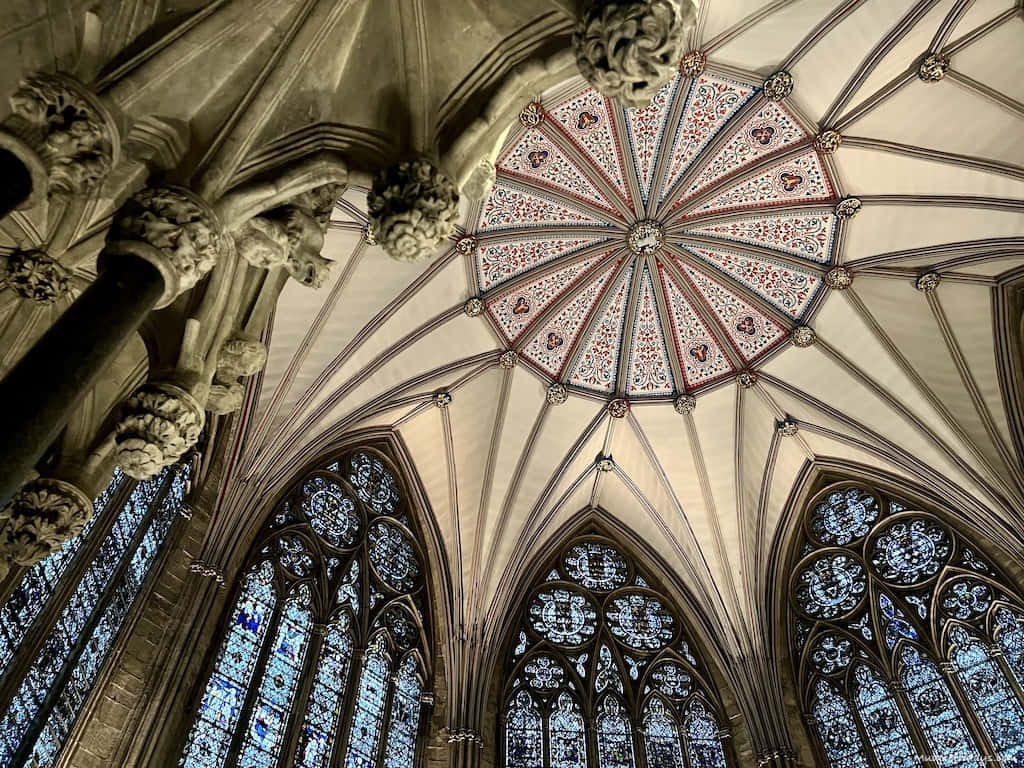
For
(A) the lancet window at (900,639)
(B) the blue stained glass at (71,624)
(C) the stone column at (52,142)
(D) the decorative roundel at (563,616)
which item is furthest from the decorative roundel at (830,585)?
(C) the stone column at (52,142)

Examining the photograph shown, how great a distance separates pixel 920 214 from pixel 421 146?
325 inches

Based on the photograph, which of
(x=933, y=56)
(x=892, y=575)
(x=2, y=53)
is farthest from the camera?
(x=892, y=575)

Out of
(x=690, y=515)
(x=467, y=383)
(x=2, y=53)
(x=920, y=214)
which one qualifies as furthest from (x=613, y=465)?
(x=2, y=53)

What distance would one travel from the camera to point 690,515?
13992mm

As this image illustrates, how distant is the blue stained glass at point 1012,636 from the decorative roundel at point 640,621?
4.31 m

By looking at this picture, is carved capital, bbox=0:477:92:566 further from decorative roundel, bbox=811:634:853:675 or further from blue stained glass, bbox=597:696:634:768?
decorative roundel, bbox=811:634:853:675

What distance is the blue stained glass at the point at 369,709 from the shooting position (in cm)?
1016

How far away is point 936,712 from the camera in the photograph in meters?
11.1

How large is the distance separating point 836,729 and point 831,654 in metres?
1.09

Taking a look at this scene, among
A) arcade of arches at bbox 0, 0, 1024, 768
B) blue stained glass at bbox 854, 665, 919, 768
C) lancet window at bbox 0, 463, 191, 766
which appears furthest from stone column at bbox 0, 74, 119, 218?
blue stained glass at bbox 854, 665, 919, 768

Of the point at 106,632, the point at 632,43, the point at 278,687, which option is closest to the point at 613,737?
the point at 278,687

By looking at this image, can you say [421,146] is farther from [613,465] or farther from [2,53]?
[613,465]

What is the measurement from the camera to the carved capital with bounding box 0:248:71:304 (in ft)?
19.4

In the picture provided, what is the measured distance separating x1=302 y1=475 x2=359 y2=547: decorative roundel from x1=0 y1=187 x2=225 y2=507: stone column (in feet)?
21.7
